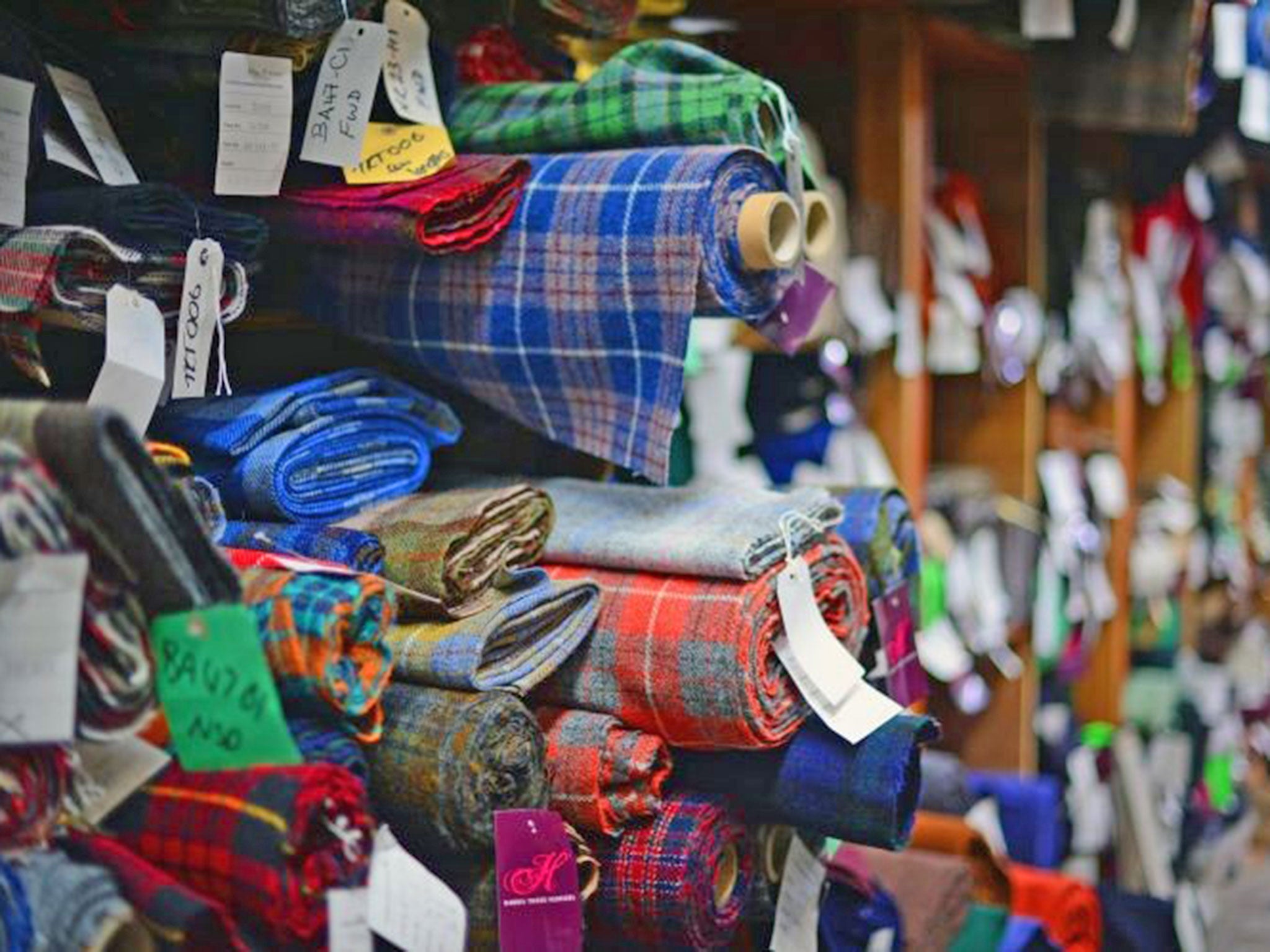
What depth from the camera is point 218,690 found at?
98 cm

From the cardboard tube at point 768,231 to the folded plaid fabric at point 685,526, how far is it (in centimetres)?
20

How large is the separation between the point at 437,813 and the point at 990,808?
1358 millimetres

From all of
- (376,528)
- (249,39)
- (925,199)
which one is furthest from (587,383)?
(925,199)

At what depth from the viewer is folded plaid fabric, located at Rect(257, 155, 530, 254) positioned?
131cm

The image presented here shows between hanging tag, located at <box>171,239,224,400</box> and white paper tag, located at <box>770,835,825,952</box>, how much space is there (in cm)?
64

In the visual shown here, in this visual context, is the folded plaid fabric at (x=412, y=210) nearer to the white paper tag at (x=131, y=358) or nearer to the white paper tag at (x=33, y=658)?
the white paper tag at (x=131, y=358)

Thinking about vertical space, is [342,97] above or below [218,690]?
above

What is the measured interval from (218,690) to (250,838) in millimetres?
91

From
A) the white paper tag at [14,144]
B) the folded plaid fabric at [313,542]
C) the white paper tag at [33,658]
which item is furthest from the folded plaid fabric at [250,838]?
the white paper tag at [14,144]

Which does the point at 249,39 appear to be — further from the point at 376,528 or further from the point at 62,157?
the point at 376,528

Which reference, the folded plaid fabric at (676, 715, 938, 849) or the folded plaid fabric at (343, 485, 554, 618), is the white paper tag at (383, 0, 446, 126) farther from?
the folded plaid fabric at (676, 715, 938, 849)

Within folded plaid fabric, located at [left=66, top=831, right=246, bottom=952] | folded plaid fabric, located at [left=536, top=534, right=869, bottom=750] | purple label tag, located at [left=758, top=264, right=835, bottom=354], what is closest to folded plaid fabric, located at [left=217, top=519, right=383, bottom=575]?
folded plaid fabric, located at [left=536, top=534, right=869, bottom=750]

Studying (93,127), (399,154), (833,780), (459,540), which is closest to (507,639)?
(459,540)

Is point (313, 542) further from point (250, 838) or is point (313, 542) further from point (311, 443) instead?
point (250, 838)
